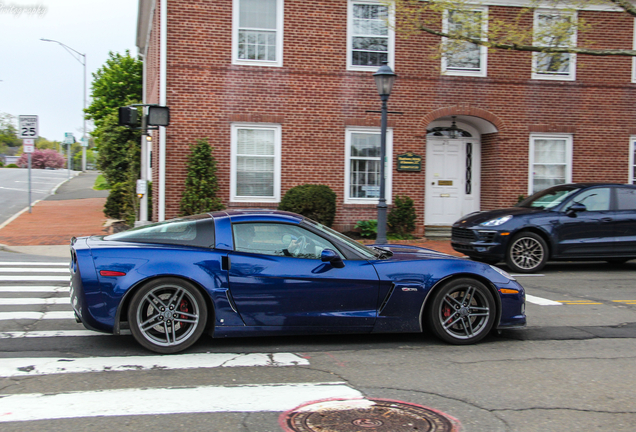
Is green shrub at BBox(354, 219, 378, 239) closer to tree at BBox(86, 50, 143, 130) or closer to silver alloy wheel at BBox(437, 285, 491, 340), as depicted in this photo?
silver alloy wheel at BBox(437, 285, 491, 340)

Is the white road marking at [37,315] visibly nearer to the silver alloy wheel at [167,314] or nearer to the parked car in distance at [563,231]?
the silver alloy wheel at [167,314]

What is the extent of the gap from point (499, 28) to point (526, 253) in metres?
5.26

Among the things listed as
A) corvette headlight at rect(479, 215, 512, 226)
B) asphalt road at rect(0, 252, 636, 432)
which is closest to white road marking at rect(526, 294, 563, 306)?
asphalt road at rect(0, 252, 636, 432)

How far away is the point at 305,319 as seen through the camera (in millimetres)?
5422

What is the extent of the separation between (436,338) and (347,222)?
977 cm

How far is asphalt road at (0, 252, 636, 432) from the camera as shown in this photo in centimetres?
391

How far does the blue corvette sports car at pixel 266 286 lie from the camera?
16.9ft

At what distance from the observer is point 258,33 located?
1526cm

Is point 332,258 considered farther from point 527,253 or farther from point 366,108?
point 366,108

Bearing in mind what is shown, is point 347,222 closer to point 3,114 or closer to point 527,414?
point 527,414

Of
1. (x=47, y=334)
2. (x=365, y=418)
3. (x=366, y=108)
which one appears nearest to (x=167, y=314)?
(x=47, y=334)

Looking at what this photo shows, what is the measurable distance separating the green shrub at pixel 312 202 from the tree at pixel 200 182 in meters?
1.75

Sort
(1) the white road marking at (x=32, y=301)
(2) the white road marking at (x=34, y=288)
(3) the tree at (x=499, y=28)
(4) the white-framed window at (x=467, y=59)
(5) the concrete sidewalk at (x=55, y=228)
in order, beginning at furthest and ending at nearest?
(4) the white-framed window at (x=467, y=59)
(5) the concrete sidewalk at (x=55, y=228)
(3) the tree at (x=499, y=28)
(2) the white road marking at (x=34, y=288)
(1) the white road marking at (x=32, y=301)

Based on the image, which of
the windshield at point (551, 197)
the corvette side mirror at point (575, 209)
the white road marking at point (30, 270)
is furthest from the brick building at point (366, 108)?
the corvette side mirror at point (575, 209)
